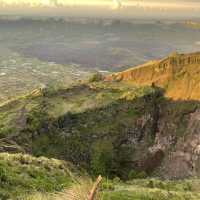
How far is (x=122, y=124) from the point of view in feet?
206

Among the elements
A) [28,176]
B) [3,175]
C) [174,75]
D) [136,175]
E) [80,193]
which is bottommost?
[136,175]

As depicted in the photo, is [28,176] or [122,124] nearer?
[28,176]

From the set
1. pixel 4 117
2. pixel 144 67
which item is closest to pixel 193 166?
pixel 144 67

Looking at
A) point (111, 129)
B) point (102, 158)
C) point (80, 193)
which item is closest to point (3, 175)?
point (80, 193)

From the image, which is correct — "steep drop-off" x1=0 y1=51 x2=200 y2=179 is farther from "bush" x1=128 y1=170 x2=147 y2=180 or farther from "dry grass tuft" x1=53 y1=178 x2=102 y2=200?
"dry grass tuft" x1=53 y1=178 x2=102 y2=200

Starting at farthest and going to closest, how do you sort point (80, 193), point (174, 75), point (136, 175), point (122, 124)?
point (174, 75), point (122, 124), point (136, 175), point (80, 193)

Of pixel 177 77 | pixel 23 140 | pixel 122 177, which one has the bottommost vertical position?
pixel 122 177

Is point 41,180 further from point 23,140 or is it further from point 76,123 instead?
point 76,123

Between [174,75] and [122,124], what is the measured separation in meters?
11.7

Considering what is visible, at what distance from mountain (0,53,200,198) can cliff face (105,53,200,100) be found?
14 centimetres

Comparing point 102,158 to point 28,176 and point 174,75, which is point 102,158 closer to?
point 174,75

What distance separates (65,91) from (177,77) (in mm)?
16924

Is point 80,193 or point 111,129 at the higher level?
point 80,193

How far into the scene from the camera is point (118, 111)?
64.4 meters
